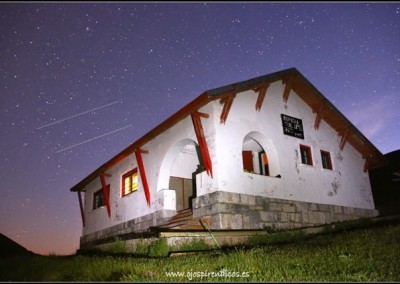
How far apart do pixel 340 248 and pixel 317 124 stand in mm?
8783

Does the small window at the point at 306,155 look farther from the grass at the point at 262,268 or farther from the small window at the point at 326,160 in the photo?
the grass at the point at 262,268

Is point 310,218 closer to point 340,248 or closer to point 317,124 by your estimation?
point 317,124

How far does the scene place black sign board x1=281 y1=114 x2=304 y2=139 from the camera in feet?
42.4

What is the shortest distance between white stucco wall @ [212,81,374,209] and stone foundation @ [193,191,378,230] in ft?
0.89

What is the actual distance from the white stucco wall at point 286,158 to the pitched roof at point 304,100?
0.32 m

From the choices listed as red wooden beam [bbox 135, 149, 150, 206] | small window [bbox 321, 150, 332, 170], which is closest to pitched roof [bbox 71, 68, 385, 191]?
red wooden beam [bbox 135, 149, 150, 206]

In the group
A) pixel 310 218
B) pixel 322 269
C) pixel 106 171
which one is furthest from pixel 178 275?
pixel 106 171

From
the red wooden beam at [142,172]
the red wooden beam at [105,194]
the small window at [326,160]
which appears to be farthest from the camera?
the red wooden beam at [105,194]

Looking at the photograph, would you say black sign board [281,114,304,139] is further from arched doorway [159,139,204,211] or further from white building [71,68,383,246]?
arched doorway [159,139,204,211]

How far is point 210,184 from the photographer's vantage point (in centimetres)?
1031

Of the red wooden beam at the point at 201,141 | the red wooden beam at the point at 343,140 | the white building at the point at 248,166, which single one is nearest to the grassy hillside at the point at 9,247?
the white building at the point at 248,166

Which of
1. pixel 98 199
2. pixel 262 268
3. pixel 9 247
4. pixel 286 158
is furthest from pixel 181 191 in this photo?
pixel 262 268

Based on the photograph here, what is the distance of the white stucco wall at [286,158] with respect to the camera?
1073cm

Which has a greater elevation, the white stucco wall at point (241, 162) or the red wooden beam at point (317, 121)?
the red wooden beam at point (317, 121)
